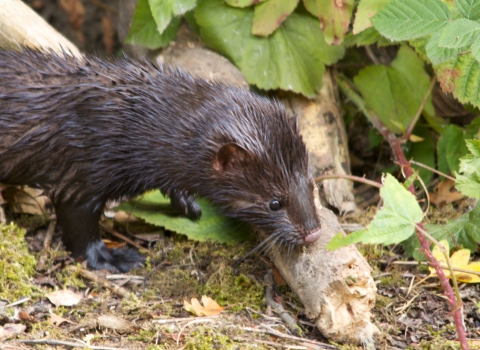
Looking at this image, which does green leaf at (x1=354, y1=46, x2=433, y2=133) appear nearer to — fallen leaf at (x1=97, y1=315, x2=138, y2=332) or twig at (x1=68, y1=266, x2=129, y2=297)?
twig at (x1=68, y1=266, x2=129, y2=297)

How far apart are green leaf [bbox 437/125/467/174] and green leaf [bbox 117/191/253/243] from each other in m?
1.89

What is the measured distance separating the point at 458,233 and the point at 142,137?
8.03ft

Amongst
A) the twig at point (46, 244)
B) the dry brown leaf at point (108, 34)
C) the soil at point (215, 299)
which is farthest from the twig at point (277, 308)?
the dry brown leaf at point (108, 34)

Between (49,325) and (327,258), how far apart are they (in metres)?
1.76

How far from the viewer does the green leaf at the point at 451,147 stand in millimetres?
5435

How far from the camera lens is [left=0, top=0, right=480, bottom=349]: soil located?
3766 mm

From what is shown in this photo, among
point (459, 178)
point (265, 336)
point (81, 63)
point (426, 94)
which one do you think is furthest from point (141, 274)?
point (426, 94)

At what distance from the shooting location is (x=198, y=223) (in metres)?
5.07

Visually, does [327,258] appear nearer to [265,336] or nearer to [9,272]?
[265,336]

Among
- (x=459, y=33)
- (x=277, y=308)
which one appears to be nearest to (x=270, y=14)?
(x=459, y=33)

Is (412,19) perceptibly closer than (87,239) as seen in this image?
Yes

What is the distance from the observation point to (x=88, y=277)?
4629mm

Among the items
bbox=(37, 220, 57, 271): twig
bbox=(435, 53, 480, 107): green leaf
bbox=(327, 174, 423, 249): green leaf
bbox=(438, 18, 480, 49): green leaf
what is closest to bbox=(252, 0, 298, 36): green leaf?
bbox=(435, 53, 480, 107): green leaf

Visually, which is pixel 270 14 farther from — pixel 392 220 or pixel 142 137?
pixel 392 220
